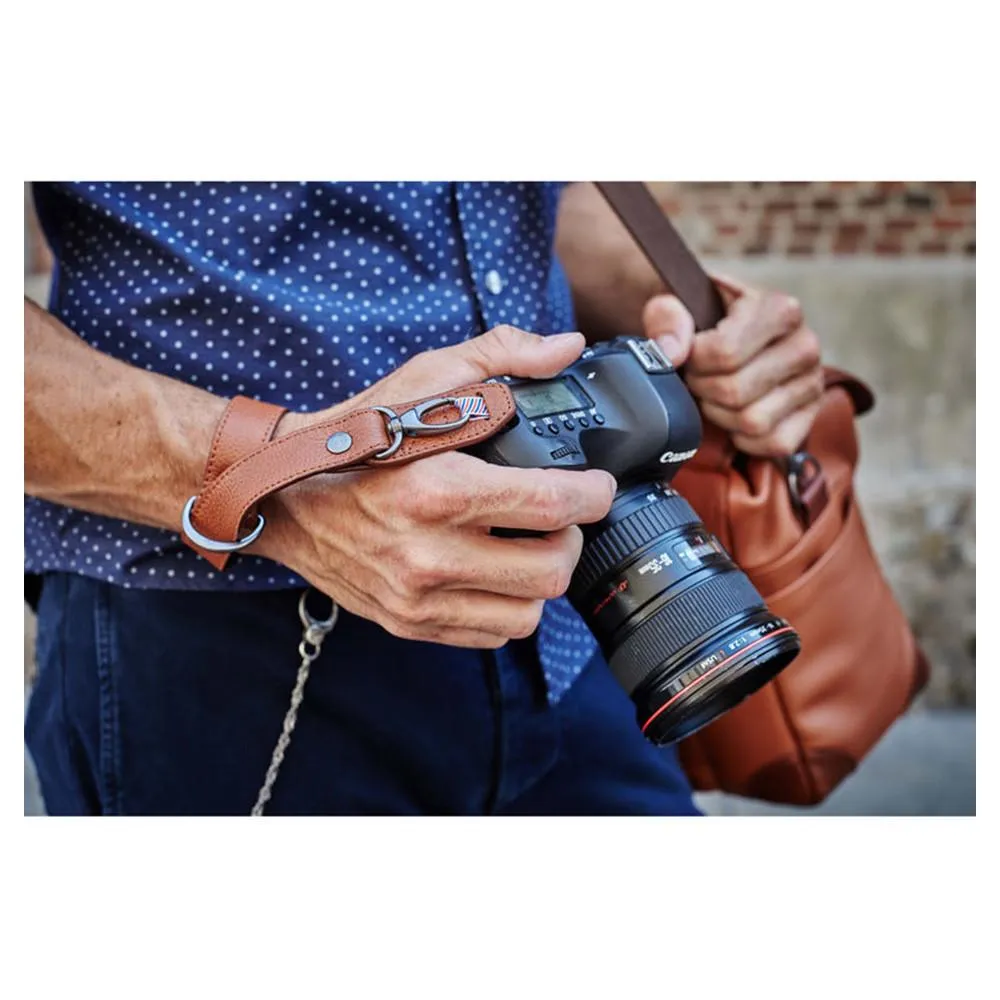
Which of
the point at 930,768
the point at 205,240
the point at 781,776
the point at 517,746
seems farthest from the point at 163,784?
the point at 930,768

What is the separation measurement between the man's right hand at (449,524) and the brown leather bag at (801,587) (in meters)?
0.37

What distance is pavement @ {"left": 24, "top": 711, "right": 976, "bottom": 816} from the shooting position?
7.53 ft

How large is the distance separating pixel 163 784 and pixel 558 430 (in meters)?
0.48

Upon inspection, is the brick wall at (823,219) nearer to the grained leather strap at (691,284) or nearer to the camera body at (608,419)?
the grained leather strap at (691,284)

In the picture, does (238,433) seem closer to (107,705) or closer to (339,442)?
(339,442)

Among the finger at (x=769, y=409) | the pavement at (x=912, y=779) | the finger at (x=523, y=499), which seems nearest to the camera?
the finger at (x=523, y=499)

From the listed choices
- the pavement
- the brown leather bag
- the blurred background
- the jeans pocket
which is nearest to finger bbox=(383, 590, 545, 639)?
the jeans pocket

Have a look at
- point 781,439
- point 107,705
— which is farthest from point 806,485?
point 107,705

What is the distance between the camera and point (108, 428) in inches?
33.3

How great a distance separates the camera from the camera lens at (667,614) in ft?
2.60

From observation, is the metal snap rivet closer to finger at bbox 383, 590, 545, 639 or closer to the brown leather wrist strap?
the brown leather wrist strap

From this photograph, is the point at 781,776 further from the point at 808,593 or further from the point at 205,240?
Answer: the point at 205,240

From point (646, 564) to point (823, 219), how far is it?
2002 mm

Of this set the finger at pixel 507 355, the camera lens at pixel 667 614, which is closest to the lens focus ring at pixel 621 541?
the camera lens at pixel 667 614
